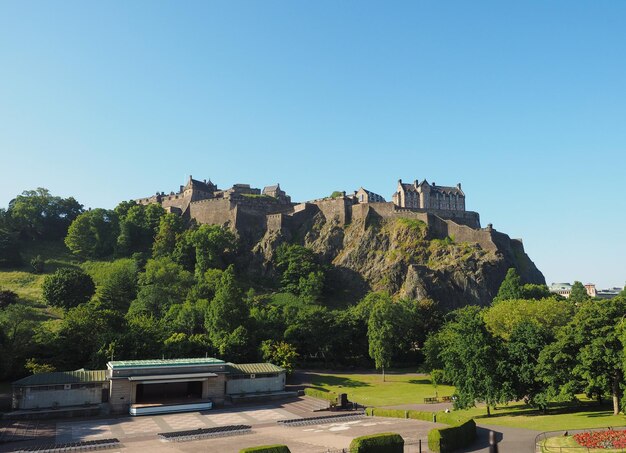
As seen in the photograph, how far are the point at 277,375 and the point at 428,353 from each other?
63.1 ft

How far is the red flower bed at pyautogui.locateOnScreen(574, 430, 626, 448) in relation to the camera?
81.5 feet

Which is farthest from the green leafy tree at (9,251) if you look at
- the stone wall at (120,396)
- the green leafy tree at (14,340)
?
the stone wall at (120,396)

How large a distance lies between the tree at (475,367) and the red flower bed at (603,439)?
10767 mm

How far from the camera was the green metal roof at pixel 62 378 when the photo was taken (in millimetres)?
41403

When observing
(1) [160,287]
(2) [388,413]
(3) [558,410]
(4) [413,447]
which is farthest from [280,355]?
(1) [160,287]

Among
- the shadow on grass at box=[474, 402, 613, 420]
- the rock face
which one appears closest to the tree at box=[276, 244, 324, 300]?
the rock face

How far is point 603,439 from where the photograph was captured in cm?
2566

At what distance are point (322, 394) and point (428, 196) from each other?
7957 centimetres

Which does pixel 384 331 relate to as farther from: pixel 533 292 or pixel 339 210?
pixel 339 210

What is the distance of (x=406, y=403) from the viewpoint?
152ft

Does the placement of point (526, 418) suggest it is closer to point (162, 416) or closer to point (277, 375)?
point (277, 375)

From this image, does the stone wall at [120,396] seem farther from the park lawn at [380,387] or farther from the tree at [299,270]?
the tree at [299,270]

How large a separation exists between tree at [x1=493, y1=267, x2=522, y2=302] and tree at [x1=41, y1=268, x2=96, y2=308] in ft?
219

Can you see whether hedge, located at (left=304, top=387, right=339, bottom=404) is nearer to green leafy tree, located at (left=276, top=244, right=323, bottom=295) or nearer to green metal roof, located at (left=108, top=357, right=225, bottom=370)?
green metal roof, located at (left=108, top=357, right=225, bottom=370)
